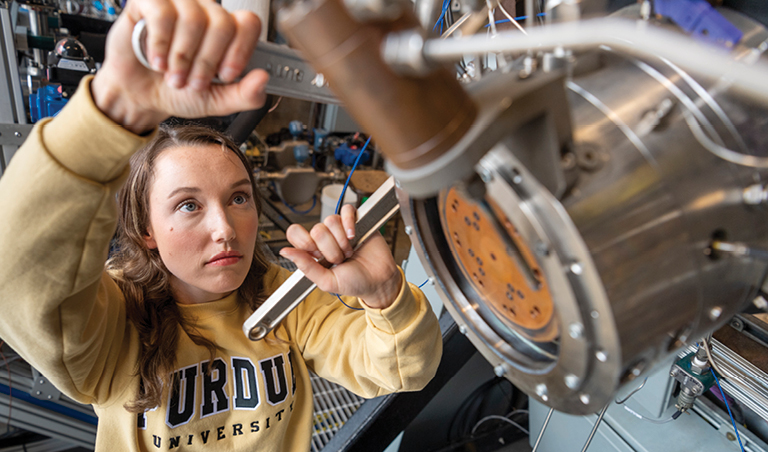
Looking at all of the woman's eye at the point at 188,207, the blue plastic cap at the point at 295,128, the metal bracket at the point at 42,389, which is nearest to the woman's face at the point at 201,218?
the woman's eye at the point at 188,207

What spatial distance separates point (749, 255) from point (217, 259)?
2.31ft

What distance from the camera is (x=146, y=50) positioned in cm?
35

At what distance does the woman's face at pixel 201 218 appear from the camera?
2.52 ft

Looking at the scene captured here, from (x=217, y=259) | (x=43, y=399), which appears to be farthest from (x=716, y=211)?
(x=43, y=399)

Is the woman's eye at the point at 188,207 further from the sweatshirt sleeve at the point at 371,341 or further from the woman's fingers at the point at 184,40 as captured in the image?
the woman's fingers at the point at 184,40

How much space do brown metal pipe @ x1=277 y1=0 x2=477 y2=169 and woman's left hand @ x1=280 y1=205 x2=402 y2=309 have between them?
30cm

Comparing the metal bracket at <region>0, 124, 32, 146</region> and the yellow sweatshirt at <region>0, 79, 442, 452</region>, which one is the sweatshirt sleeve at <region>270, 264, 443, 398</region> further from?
the metal bracket at <region>0, 124, 32, 146</region>

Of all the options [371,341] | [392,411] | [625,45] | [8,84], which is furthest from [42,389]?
[625,45]

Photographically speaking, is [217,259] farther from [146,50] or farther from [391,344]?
[146,50]

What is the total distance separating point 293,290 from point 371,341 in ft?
0.95

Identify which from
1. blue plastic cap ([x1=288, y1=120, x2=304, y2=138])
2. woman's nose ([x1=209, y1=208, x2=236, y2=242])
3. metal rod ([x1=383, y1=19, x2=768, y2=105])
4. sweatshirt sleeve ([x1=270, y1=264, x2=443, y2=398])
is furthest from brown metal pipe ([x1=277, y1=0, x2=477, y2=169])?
blue plastic cap ([x1=288, y1=120, x2=304, y2=138])

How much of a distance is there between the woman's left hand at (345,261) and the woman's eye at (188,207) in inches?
10.6

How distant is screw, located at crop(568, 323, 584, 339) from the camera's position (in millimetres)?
258

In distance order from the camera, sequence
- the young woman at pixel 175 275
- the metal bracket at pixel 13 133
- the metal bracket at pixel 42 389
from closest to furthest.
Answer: the young woman at pixel 175 275
the metal bracket at pixel 13 133
the metal bracket at pixel 42 389
